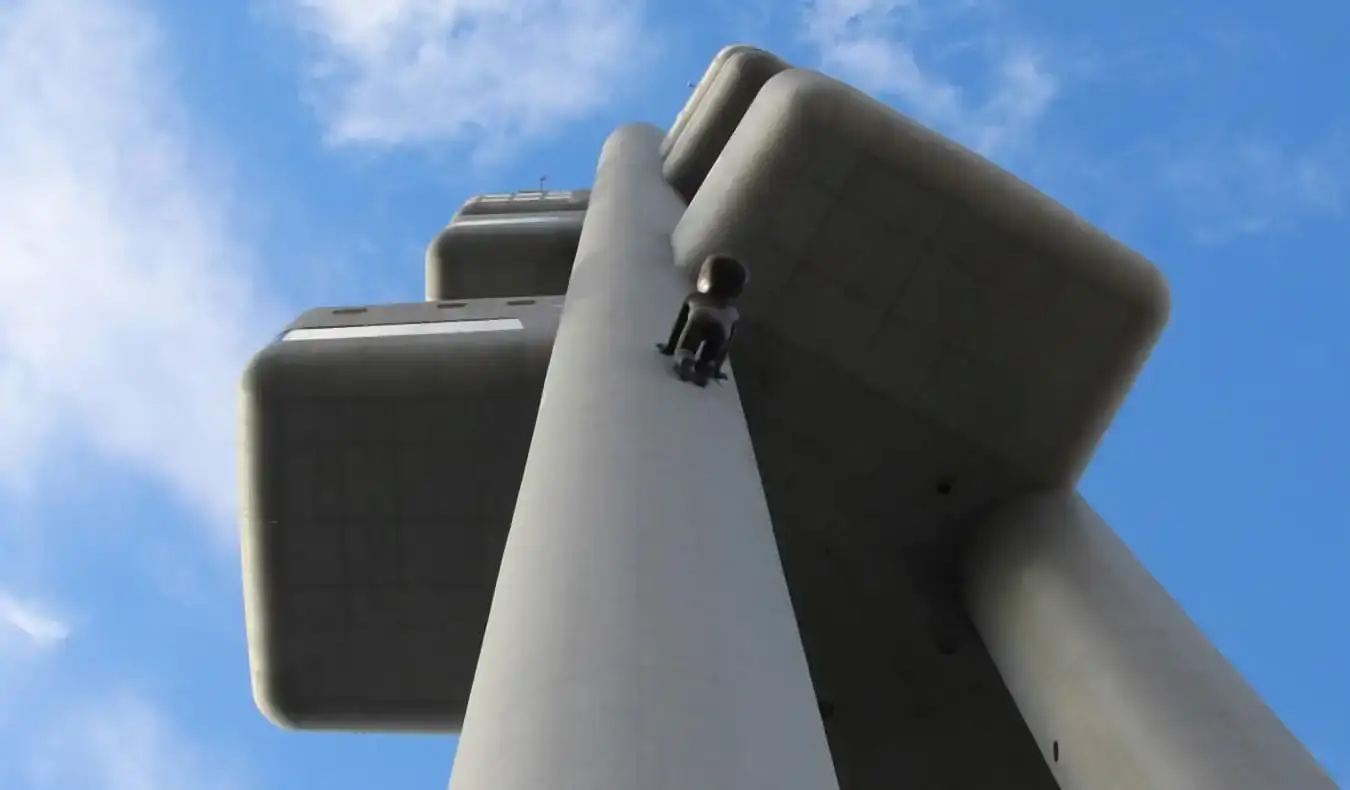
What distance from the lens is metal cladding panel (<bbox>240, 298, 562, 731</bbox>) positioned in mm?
12938

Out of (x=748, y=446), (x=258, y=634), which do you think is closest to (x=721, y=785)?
(x=748, y=446)

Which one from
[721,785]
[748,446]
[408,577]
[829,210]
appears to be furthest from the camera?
[408,577]

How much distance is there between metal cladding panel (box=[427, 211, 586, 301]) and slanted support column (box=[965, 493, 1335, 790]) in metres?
13.3

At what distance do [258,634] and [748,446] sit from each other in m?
8.04

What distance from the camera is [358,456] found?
13.2m

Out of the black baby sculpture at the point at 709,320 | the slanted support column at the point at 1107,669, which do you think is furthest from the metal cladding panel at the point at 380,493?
the slanted support column at the point at 1107,669

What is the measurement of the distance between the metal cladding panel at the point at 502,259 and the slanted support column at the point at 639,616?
15.5m

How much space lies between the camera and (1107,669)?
10242 millimetres

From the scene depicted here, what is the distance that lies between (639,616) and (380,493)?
8766mm

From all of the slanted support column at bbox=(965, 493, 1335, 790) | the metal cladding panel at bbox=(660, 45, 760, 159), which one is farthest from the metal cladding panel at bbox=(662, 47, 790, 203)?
the slanted support column at bbox=(965, 493, 1335, 790)

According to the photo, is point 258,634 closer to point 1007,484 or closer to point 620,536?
point 1007,484

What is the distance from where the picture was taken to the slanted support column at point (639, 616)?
4387 millimetres

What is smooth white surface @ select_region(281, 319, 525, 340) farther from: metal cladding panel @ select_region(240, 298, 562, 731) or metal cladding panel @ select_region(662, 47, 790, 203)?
metal cladding panel @ select_region(662, 47, 790, 203)

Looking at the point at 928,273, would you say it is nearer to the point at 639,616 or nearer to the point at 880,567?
the point at 880,567
